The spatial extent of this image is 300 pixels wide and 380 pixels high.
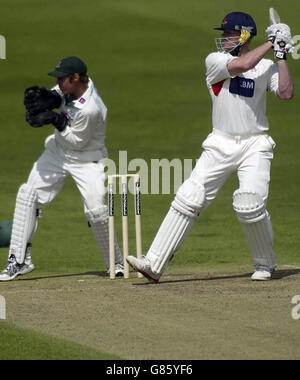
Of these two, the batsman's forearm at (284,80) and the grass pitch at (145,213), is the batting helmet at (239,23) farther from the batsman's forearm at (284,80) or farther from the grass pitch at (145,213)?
the grass pitch at (145,213)

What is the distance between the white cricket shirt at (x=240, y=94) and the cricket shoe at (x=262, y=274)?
1.17 m

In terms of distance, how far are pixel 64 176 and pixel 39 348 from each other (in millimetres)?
3667

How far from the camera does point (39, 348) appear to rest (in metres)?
8.27

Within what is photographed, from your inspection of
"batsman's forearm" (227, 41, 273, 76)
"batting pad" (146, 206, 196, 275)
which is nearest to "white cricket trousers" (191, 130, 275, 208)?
"batting pad" (146, 206, 196, 275)

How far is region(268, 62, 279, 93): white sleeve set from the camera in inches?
415

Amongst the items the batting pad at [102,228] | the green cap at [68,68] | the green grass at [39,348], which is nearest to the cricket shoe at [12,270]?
the batting pad at [102,228]

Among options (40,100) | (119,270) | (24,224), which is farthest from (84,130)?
(119,270)

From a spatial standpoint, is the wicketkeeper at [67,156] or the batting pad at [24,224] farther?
the batting pad at [24,224]

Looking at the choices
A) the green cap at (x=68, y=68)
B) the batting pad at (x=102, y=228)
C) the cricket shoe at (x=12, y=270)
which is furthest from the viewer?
the cricket shoe at (x=12, y=270)

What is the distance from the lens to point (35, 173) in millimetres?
11703

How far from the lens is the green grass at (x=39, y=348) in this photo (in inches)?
314

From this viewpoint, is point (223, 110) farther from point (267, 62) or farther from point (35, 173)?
point (35, 173)

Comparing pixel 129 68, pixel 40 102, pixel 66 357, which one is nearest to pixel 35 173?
pixel 40 102

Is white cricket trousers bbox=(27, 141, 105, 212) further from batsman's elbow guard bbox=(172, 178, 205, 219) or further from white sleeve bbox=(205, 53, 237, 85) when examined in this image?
white sleeve bbox=(205, 53, 237, 85)
